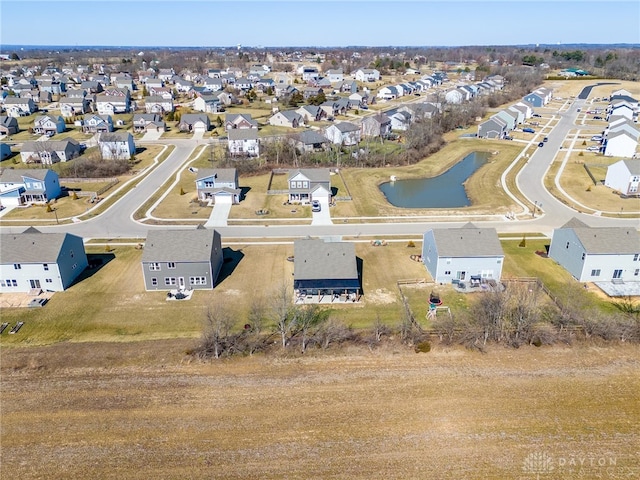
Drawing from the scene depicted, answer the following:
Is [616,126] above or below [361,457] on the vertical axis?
above

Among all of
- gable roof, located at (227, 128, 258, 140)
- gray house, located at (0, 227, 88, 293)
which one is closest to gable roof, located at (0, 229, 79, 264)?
gray house, located at (0, 227, 88, 293)

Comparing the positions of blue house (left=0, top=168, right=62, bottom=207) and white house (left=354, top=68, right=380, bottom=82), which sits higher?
white house (left=354, top=68, right=380, bottom=82)

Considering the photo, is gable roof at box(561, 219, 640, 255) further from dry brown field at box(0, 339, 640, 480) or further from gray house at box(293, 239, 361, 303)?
gray house at box(293, 239, 361, 303)

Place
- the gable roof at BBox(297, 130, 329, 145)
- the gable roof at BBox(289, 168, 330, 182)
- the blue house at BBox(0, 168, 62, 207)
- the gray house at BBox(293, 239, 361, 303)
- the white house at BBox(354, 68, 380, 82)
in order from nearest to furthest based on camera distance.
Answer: the gray house at BBox(293, 239, 361, 303) → the blue house at BBox(0, 168, 62, 207) → the gable roof at BBox(289, 168, 330, 182) → the gable roof at BBox(297, 130, 329, 145) → the white house at BBox(354, 68, 380, 82)

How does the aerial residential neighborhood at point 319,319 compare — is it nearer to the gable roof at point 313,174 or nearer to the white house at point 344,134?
the gable roof at point 313,174

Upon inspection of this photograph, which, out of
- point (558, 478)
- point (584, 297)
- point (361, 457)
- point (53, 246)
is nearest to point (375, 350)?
point (361, 457)

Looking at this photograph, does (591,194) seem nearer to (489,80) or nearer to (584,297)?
(584,297)
